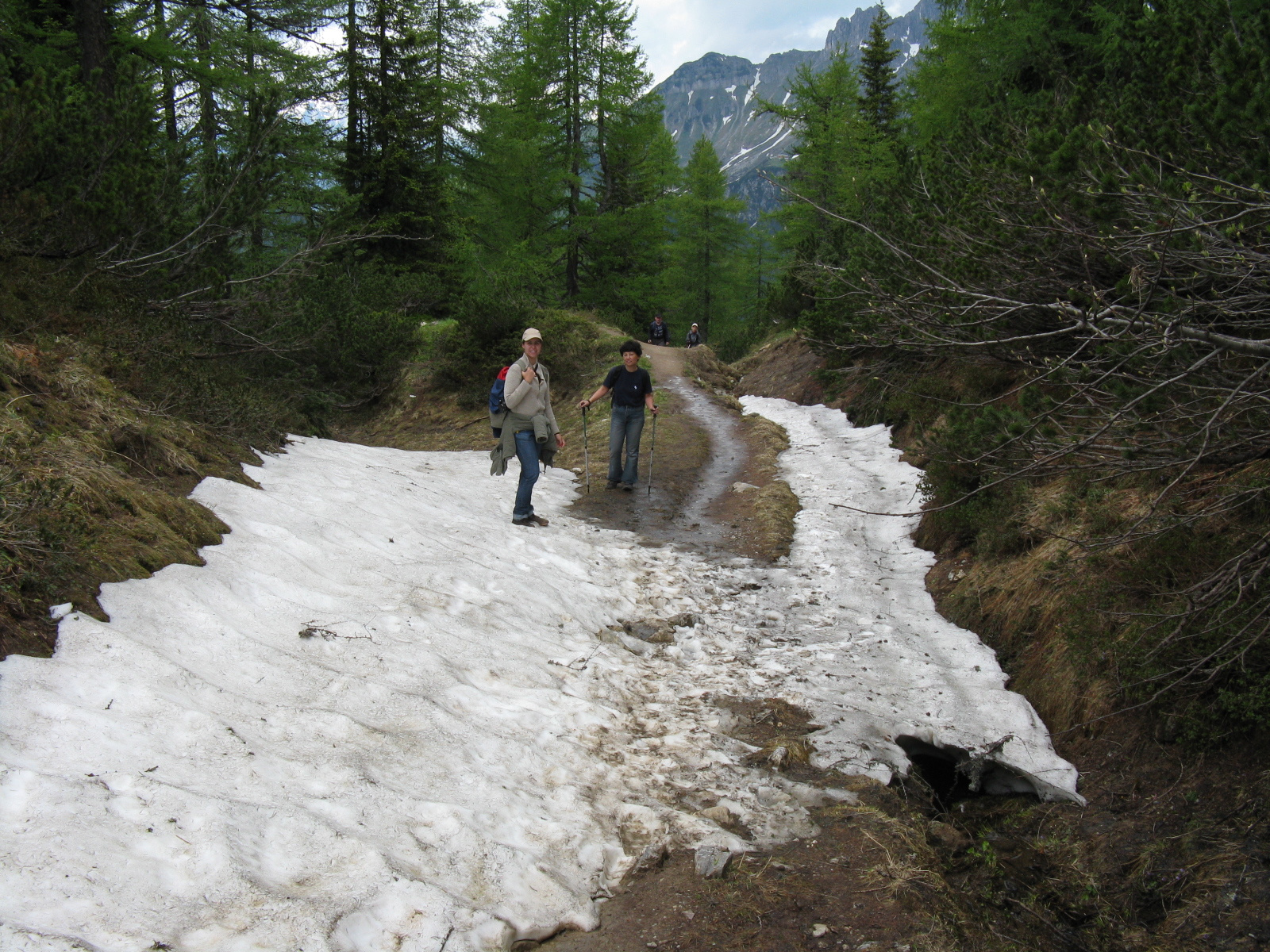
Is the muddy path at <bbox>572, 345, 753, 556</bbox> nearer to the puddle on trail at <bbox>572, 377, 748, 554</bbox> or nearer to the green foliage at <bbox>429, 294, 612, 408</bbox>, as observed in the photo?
the puddle on trail at <bbox>572, 377, 748, 554</bbox>

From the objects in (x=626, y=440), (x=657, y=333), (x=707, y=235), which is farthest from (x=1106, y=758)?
(x=707, y=235)

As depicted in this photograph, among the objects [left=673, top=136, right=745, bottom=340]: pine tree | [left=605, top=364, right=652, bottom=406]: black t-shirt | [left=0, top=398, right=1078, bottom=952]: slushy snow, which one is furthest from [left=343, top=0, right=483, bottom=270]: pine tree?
[left=0, top=398, right=1078, bottom=952]: slushy snow

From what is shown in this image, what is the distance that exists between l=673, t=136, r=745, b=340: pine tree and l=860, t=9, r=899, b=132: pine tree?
865cm

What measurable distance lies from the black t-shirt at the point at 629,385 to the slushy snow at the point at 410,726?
3.53m

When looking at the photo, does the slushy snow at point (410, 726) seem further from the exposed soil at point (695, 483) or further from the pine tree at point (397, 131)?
the pine tree at point (397, 131)

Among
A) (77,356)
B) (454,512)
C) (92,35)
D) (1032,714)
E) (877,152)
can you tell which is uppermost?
(877,152)

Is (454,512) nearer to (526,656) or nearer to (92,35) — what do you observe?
(526,656)

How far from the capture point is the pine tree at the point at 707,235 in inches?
1650

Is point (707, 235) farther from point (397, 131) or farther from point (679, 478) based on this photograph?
point (679, 478)

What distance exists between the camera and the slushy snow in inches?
111

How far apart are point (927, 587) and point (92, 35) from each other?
13.0 metres

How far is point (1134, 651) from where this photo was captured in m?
4.76

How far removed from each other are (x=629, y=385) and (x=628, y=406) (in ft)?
1.05

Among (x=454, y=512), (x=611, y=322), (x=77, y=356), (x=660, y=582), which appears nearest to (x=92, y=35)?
(x=77, y=356)
